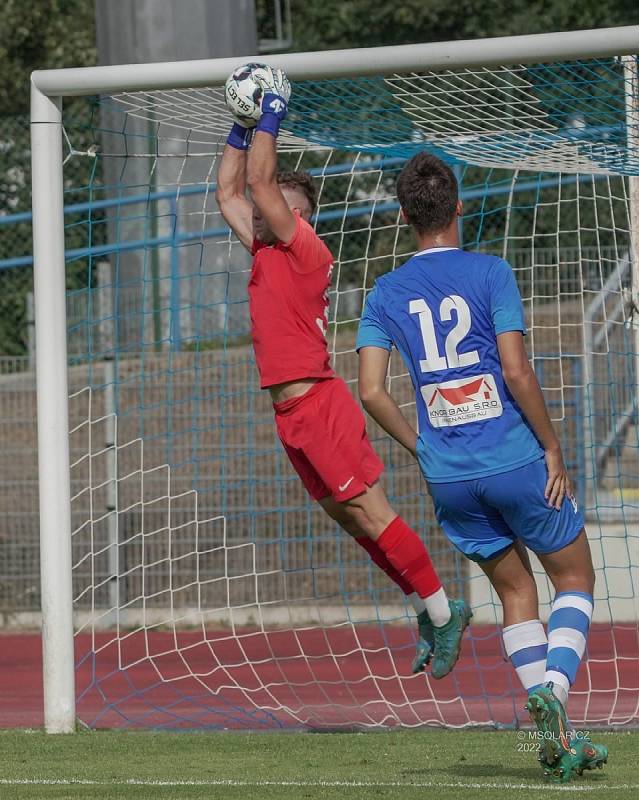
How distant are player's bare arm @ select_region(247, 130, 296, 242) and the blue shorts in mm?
1340

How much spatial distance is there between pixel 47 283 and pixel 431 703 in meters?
2.94

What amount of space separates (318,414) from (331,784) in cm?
150

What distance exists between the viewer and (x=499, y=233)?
43.4 ft

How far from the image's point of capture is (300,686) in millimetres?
8594

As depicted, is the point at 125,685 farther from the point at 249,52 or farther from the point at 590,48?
the point at 249,52

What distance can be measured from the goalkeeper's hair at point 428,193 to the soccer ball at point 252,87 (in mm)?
881

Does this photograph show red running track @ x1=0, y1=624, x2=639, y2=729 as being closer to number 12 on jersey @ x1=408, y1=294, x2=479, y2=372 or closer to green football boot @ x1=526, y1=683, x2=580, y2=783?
green football boot @ x1=526, y1=683, x2=580, y2=783

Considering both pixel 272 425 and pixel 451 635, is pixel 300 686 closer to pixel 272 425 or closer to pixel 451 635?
pixel 451 635

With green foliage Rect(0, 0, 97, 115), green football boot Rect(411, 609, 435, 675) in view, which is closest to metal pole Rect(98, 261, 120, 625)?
green football boot Rect(411, 609, 435, 675)

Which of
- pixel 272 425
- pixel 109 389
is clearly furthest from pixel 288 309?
pixel 272 425

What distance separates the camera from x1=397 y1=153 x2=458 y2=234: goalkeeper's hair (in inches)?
197

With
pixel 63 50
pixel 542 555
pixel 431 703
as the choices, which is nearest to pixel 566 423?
pixel 431 703

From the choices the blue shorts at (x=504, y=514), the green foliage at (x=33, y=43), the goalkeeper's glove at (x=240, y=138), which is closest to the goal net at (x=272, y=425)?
the goalkeeper's glove at (x=240, y=138)

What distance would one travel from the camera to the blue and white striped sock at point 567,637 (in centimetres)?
481
